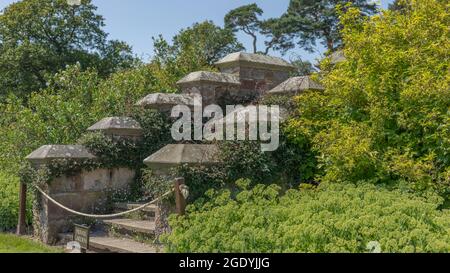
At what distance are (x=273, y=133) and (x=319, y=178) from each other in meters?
0.86

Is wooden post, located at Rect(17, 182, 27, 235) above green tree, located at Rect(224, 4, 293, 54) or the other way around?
the other way around

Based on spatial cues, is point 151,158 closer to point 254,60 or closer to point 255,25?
point 254,60

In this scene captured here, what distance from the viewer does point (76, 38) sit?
25.8 meters

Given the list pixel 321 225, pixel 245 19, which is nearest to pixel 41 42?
pixel 245 19

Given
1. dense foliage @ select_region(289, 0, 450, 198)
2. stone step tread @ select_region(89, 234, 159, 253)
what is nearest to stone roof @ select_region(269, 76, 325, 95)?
dense foliage @ select_region(289, 0, 450, 198)

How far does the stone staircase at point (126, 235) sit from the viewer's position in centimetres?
602

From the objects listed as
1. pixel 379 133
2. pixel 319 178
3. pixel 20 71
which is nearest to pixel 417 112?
pixel 379 133

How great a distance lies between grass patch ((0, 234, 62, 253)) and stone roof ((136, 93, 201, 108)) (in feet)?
9.15

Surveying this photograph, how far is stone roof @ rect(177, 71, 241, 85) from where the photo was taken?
26.5 ft

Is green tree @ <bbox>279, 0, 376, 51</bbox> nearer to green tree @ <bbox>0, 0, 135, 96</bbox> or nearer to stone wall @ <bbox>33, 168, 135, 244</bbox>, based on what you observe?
green tree @ <bbox>0, 0, 135, 96</bbox>

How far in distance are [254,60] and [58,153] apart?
143 inches

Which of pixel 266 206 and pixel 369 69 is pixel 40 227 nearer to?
pixel 266 206

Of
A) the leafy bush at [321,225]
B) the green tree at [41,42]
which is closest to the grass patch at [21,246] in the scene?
the leafy bush at [321,225]

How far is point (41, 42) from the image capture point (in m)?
24.9
